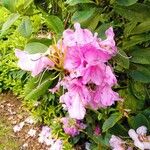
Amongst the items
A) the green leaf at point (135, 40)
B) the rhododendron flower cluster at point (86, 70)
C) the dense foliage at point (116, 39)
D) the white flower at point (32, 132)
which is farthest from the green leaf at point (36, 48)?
the white flower at point (32, 132)

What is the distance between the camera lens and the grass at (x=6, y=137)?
3672 mm

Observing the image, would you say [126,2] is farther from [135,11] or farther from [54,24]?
[54,24]

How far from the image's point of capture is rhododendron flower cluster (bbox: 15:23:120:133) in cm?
132

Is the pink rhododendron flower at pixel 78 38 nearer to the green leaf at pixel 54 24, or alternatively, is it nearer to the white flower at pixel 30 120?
the green leaf at pixel 54 24

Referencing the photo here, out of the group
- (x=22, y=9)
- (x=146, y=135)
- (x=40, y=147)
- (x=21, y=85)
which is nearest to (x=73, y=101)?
(x=22, y=9)

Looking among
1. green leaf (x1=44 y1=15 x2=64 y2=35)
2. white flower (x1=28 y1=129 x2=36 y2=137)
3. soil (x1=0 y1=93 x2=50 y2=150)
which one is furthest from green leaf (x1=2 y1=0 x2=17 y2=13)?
white flower (x1=28 y1=129 x2=36 y2=137)

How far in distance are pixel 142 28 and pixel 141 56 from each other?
11cm

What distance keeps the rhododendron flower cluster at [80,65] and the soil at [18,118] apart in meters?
2.22

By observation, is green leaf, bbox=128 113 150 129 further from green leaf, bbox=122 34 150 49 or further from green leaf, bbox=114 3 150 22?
green leaf, bbox=114 3 150 22

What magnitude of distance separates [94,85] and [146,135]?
818 millimetres

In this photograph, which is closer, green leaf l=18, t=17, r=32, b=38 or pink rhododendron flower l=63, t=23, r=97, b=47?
pink rhododendron flower l=63, t=23, r=97, b=47

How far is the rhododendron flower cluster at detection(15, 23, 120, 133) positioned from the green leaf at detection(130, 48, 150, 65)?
47 cm

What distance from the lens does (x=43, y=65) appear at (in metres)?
1.34

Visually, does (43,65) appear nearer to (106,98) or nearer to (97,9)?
(106,98)
